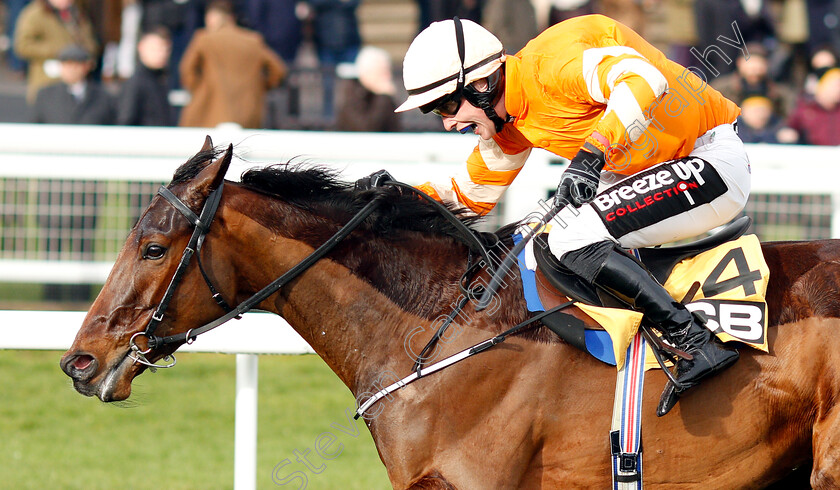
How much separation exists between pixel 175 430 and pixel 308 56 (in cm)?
740

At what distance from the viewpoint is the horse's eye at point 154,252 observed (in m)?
3.29

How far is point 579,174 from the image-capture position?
320 cm

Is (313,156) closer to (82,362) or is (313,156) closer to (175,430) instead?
(175,430)

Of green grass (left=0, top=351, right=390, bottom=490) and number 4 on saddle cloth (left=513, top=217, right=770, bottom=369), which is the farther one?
green grass (left=0, top=351, right=390, bottom=490)

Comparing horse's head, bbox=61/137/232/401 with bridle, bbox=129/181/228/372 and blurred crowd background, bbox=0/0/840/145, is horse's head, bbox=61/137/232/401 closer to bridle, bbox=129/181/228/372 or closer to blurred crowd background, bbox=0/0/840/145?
bridle, bbox=129/181/228/372

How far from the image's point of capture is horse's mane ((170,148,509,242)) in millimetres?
3496

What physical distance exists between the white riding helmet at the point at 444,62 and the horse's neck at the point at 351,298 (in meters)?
→ 0.55

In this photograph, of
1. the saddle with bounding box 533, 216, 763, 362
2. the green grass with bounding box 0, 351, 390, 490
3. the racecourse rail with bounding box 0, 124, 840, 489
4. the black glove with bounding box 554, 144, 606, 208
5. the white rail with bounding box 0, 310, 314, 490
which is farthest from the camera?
the racecourse rail with bounding box 0, 124, 840, 489

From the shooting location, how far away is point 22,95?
13.3 metres

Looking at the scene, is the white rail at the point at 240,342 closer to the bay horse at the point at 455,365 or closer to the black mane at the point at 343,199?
the bay horse at the point at 455,365

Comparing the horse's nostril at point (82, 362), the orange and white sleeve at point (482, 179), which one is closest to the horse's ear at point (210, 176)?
the horse's nostril at point (82, 362)

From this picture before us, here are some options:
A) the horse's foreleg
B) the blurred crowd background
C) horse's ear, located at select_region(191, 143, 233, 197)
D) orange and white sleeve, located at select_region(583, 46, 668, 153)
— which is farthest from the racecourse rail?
the horse's foreleg

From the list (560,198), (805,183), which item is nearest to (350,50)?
(805,183)

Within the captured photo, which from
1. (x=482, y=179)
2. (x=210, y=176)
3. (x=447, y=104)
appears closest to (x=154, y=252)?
(x=210, y=176)
